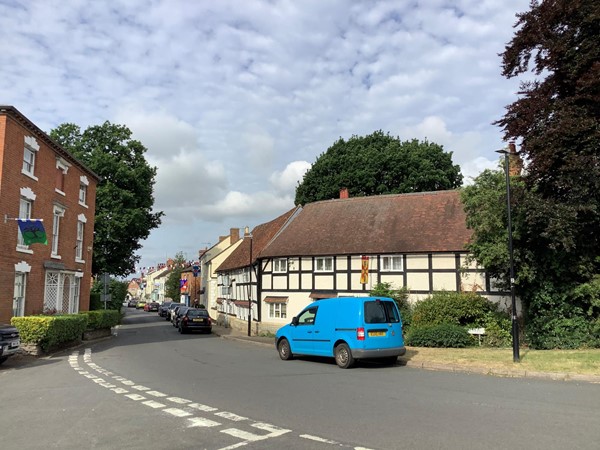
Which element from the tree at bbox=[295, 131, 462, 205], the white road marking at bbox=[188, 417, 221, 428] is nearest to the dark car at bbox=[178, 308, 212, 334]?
the tree at bbox=[295, 131, 462, 205]

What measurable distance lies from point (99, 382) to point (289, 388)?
4569 millimetres

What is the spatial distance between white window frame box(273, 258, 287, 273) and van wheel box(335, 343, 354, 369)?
15372 mm

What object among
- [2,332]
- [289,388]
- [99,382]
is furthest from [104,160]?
[289,388]

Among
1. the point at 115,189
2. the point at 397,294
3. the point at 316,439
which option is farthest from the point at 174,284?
the point at 316,439

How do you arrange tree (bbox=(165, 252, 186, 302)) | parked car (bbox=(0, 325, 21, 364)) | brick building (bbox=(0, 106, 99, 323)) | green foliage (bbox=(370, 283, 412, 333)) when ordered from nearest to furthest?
1. parked car (bbox=(0, 325, 21, 364))
2. brick building (bbox=(0, 106, 99, 323))
3. green foliage (bbox=(370, 283, 412, 333))
4. tree (bbox=(165, 252, 186, 302))

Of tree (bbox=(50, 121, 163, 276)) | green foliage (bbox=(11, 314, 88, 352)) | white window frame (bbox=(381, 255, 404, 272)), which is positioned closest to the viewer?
green foliage (bbox=(11, 314, 88, 352))

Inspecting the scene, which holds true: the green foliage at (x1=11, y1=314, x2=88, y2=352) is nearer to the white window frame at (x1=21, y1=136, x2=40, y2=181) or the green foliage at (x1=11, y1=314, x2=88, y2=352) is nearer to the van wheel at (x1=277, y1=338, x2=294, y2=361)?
the white window frame at (x1=21, y1=136, x2=40, y2=181)

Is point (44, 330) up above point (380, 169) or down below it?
below

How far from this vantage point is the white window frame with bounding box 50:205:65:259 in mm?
24227

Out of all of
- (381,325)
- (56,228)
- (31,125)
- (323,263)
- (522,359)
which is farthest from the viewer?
(323,263)

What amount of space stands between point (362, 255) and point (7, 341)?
678 inches

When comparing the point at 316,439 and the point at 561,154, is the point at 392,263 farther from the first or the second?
the point at 316,439

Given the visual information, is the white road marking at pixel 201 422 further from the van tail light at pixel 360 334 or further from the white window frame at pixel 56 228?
the white window frame at pixel 56 228

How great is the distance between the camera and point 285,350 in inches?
643
